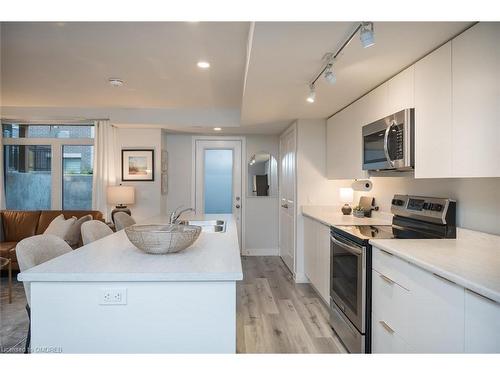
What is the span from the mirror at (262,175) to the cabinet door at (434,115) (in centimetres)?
366

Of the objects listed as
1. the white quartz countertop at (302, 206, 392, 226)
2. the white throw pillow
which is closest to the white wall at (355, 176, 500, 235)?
the white quartz countertop at (302, 206, 392, 226)

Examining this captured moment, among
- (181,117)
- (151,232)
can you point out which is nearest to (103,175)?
(181,117)

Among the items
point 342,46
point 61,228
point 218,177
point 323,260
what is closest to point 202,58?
point 342,46

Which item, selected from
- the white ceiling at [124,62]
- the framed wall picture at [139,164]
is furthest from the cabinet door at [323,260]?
the framed wall picture at [139,164]

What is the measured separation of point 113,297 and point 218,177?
14.6ft

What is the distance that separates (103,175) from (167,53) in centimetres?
287

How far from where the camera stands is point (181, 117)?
4867 mm

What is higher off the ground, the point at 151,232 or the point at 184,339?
the point at 151,232

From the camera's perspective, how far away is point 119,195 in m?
4.77

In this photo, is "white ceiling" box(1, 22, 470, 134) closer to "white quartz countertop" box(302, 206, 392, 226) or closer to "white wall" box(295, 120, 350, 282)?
"white wall" box(295, 120, 350, 282)

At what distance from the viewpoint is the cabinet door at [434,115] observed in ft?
6.17

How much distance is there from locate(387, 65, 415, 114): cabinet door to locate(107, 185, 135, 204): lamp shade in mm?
3627
